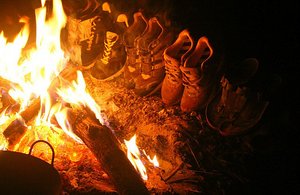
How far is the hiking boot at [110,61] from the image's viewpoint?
15.2ft

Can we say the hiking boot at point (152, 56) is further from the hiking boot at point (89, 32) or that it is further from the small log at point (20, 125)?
the small log at point (20, 125)

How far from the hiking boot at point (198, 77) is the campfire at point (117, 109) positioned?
14 mm

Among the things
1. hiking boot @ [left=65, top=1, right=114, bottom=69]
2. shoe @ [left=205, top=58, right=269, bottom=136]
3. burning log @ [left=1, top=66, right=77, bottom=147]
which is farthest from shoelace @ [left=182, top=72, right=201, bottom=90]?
hiking boot @ [left=65, top=1, right=114, bottom=69]

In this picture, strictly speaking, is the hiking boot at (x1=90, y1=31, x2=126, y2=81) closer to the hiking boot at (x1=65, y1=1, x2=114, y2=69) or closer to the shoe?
the hiking boot at (x1=65, y1=1, x2=114, y2=69)

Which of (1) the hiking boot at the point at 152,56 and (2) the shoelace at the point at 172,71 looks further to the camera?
(1) the hiking boot at the point at 152,56

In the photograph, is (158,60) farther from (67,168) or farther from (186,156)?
(67,168)

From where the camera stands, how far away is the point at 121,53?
188 inches

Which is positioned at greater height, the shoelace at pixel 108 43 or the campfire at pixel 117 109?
the shoelace at pixel 108 43

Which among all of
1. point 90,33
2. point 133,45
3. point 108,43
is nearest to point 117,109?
point 133,45

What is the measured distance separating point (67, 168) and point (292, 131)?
256 centimetres

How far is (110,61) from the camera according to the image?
470 centimetres

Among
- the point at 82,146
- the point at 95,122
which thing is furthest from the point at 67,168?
the point at 95,122

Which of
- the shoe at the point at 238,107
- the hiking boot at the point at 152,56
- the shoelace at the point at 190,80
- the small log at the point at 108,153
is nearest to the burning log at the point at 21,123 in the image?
the small log at the point at 108,153

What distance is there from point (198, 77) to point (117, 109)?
123cm
